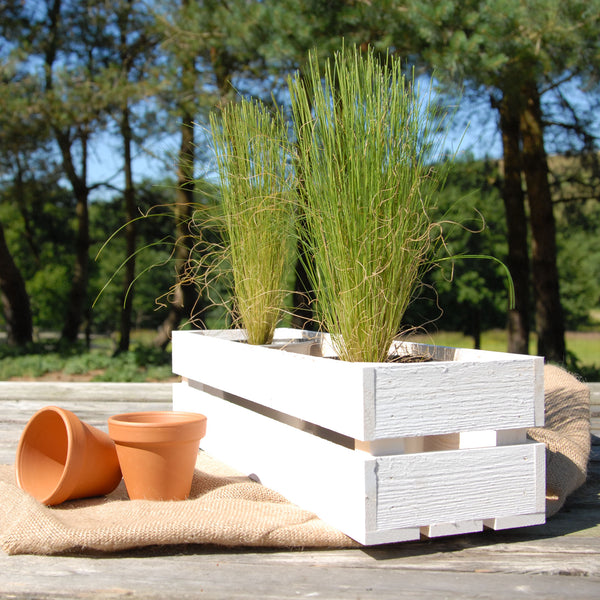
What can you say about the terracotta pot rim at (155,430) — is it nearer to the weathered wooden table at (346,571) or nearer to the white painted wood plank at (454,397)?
the weathered wooden table at (346,571)

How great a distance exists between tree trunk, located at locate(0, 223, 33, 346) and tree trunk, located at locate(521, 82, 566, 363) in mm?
5576

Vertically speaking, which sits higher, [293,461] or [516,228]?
[516,228]

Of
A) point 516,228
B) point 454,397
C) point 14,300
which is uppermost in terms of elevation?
point 516,228

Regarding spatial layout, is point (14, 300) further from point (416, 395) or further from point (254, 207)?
point (416, 395)

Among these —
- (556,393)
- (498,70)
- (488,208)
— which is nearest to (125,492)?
(556,393)

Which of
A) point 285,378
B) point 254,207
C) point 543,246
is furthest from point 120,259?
point 285,378

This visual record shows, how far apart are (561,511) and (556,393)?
792mm

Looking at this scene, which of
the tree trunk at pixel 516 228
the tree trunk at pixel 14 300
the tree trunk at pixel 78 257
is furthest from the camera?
the tree trunk at pixel 78 257

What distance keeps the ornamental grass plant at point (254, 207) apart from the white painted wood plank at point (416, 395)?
0.64 meters

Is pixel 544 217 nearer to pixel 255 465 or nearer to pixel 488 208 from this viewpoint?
pixel 255 465

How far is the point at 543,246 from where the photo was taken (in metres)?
6.38

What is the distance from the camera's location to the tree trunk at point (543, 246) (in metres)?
6.39

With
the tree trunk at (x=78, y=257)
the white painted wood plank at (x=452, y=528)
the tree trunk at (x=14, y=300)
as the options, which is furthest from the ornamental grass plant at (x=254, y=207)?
the tree trunk at (x=78, y=257)

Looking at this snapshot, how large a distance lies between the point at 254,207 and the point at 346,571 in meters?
1.25
